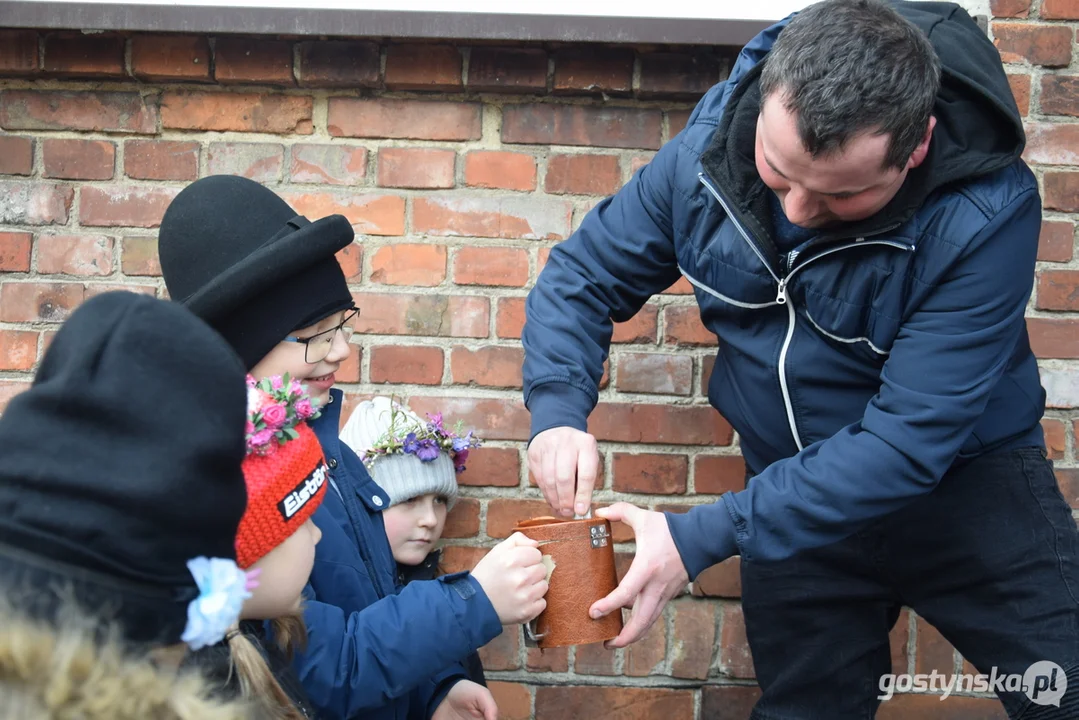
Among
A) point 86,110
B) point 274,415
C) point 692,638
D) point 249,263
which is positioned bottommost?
point 692,638

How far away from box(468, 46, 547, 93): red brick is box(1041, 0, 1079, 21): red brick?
121cm

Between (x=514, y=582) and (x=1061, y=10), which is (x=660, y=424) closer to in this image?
(x=514, y=582)

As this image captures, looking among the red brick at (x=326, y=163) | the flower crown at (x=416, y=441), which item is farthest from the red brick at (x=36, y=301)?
the flower crown at (x=416, y=441)

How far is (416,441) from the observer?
2.28 meters

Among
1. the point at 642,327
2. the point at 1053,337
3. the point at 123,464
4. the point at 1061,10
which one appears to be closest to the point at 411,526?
the point at 642,327

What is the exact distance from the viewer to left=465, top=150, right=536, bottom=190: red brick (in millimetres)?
2525

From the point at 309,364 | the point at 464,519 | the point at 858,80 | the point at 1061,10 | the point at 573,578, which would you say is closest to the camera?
the point at 858,80

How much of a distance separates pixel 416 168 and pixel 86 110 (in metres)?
0.82

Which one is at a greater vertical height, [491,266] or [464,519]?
[491,266]

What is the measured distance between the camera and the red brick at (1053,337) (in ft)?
8.19

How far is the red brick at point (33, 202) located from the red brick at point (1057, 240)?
2.38 meters

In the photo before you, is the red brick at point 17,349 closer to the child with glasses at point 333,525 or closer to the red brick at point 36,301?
the red brick at point 36,301

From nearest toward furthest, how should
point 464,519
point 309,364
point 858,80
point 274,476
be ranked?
point 274,476
point 858,80
point 309,364
point 464,519

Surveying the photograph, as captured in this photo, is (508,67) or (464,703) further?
(508,67)
